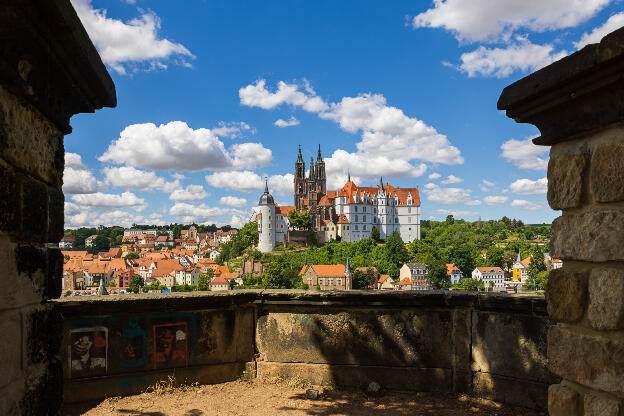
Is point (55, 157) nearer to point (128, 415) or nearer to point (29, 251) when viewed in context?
point (29, 251)

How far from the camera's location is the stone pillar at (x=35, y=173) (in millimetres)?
1740

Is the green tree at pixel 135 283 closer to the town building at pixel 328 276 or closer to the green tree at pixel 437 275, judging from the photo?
the town building at pixel 328 276

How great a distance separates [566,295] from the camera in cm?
210

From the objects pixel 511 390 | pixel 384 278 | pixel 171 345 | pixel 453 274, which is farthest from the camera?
pixel 453 274

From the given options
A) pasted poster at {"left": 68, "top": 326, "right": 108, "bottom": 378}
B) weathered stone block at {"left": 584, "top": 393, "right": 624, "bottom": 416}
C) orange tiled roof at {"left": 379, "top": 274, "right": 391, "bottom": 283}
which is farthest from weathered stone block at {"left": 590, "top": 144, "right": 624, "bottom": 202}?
orange tiled roof at {"left": 379, "top": 274, "right": 391, "bottom": 283}

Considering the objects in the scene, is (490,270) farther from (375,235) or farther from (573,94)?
(573,94)

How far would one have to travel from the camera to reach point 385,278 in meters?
77.6

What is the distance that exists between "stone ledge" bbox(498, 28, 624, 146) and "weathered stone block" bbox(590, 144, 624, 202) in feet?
0.41

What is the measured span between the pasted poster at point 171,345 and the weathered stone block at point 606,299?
3852 millimetres

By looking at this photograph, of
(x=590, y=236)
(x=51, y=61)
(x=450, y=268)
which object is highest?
(x=51, y=61)

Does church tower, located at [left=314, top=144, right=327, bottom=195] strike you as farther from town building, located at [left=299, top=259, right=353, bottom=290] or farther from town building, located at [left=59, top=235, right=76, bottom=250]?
town building, located at [left=59, top=235, right=76, bottom=250]

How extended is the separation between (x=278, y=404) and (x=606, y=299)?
3284 mm

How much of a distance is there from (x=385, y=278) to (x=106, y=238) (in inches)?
5087

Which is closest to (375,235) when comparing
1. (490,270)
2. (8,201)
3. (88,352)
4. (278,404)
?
(490,270)
